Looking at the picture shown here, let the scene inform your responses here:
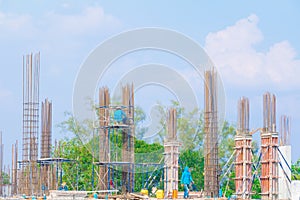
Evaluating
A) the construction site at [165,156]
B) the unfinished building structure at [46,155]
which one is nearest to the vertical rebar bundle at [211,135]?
the construction site at [165,156]

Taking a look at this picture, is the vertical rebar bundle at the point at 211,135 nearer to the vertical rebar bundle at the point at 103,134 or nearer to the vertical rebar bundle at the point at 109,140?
the vertical rebar bundle at the point at 109,140

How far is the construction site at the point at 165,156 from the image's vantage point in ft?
54.9

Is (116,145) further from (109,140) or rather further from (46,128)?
(46,128)

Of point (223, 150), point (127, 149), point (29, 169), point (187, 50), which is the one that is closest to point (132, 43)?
point (187, 50)

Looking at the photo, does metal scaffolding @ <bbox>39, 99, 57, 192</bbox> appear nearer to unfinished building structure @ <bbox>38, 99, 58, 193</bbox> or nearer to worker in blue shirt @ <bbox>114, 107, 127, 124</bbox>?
unfinished building structure @ <bbox>38, 99, 58, 193</bbox>

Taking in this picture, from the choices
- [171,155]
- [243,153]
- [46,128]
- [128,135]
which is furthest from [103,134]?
[243,153]

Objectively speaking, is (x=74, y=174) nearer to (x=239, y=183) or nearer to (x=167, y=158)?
(x=167, y=158)

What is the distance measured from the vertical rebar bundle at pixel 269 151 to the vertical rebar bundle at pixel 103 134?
4.60m

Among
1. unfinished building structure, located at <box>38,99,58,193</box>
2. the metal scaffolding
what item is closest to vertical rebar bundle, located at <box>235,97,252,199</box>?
unfinished building structure, located at <box>38,99,58,193</box>

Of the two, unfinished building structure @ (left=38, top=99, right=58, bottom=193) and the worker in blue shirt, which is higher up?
the worker in blue shirt

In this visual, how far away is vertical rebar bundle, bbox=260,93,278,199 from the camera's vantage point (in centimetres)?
1667

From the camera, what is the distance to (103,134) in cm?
1845

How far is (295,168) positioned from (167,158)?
8.95 metres

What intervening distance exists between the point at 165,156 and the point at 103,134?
7.12 feet
